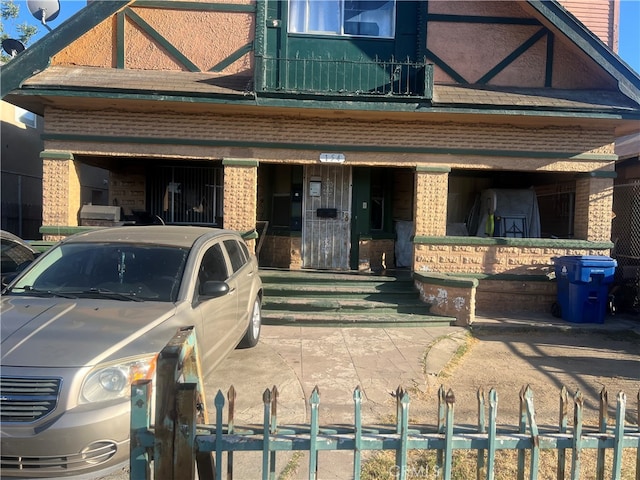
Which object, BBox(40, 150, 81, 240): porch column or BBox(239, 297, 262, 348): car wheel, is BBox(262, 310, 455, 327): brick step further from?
BBox(40, 150, 81, 240): porch column

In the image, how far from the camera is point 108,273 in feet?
14.8

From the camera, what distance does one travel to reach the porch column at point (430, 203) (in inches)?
373

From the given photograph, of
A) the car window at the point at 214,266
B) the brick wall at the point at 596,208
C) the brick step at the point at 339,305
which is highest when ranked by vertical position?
the brick wall at the point at 596,208

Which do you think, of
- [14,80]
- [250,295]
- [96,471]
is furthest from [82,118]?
[96,471]

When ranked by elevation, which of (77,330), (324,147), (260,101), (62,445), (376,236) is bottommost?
(62,445)

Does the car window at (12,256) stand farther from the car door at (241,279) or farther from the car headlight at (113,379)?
the car headlight at (113,379)

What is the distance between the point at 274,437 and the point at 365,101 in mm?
7219

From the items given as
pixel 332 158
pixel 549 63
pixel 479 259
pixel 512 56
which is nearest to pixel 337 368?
pixel 332 158

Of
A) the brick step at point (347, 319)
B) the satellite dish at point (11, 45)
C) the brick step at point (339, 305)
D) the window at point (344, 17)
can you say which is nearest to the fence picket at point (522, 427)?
the brick step at point (347, 319)

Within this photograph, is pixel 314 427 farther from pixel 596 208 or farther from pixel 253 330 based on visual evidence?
pixel 596 208

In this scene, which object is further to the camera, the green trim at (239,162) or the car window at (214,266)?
the green trim at (239,162)

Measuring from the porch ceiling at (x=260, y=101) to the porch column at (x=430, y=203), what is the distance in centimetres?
115

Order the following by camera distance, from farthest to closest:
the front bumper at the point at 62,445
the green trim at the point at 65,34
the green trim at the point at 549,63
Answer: the green trim at the point at 549,63 < the green trim at the point at 65,34 < the front bumper at the point at 62,445

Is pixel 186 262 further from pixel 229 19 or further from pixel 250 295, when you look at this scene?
pixel 229 19
